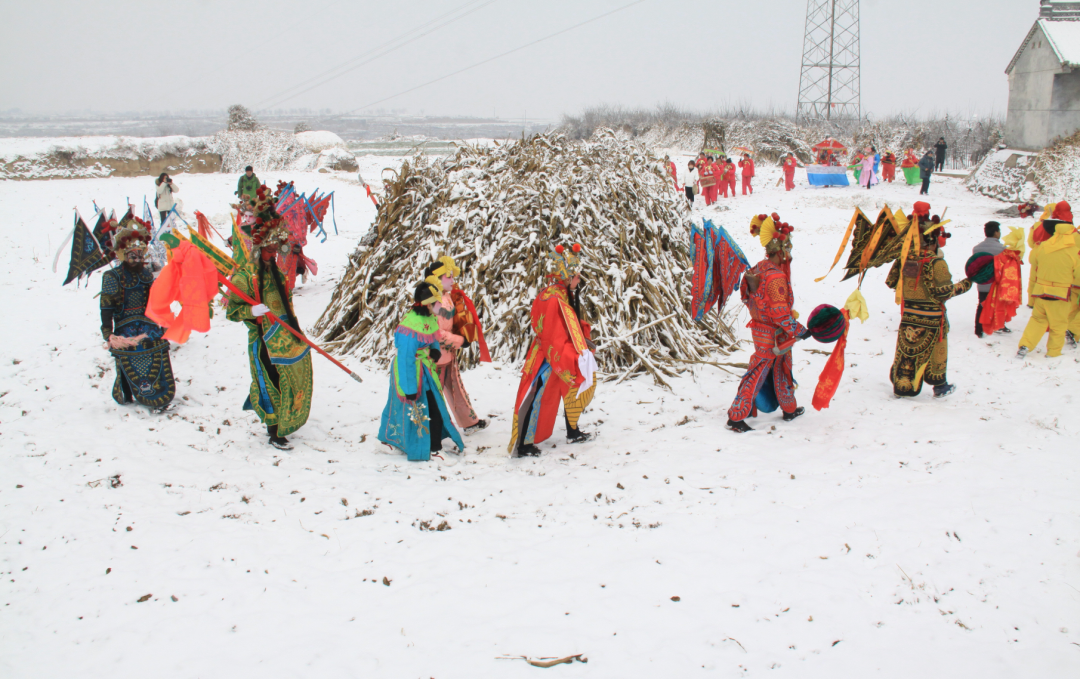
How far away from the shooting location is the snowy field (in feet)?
9.12

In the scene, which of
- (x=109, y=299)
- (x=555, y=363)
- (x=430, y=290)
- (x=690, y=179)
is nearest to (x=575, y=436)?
(x=555, y=363)

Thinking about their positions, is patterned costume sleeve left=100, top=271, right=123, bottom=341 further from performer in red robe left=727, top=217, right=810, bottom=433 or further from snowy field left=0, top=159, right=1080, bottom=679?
performer in red robe left=727, top=217, right=810, bottom=433

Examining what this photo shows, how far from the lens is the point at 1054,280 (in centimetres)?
633

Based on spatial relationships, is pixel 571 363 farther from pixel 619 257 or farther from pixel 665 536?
pixel 619 257

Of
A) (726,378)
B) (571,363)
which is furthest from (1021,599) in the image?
(726,378)

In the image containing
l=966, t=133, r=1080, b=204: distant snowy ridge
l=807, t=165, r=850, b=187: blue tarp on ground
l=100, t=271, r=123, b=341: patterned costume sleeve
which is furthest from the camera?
l=807, t=165, r=850, b=187: blue tarp on ground

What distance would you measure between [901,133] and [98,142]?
1340 inches

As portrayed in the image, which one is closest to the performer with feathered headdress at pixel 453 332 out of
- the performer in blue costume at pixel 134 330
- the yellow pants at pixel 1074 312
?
the performer in blue costume at pixel 134 330

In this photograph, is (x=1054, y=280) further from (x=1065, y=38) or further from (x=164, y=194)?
(x=1065, y=38)

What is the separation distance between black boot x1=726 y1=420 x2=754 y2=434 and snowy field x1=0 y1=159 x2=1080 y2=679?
101 mm

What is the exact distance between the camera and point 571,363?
468 cm

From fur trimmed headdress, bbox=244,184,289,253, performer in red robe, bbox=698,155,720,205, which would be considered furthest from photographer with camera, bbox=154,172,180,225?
performer in red robe, bbox=698,155,720,205

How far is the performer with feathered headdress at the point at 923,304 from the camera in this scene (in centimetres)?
535

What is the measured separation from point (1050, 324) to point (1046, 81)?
49.4 ft
